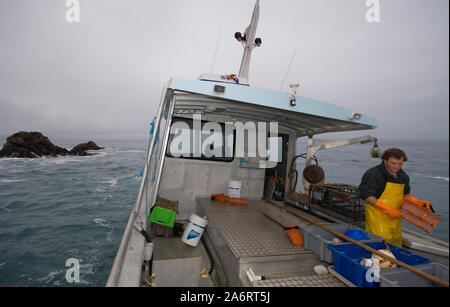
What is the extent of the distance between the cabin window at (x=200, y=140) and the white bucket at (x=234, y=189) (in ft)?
2.13

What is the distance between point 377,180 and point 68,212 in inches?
559

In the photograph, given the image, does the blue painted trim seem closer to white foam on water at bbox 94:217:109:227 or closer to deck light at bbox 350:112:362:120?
deck light at bbox 350:112:362:120

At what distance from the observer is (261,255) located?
2.20 meters

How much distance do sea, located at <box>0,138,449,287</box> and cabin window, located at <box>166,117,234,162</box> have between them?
2.14 metres

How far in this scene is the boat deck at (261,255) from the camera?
2038 millimetres

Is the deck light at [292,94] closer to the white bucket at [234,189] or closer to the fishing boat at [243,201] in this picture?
the fishing boat at [243,201]

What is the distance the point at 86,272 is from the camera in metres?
6.13

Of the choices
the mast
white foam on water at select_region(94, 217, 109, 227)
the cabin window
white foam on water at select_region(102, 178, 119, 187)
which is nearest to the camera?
the mast

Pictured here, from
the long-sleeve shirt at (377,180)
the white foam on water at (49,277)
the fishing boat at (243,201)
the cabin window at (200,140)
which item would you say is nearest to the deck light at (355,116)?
the fishing boat at (243,201)

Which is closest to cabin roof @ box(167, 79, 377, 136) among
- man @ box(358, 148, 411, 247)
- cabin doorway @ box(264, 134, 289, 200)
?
man @ box(358, 148, 411, 247)

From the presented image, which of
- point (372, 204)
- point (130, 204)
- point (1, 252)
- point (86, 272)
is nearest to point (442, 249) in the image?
point (372, 204)

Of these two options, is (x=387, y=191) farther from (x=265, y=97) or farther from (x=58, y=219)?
(x=58, y=219)

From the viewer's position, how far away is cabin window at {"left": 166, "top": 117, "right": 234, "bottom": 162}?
4.90 m
